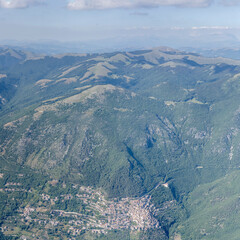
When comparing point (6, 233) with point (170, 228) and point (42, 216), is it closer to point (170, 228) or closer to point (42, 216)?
point (42, 216)

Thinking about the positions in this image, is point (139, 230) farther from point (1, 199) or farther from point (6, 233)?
point (1, 199)

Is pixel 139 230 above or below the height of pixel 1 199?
below

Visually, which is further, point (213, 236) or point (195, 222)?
point (195, 222)

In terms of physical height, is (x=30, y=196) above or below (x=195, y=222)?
above

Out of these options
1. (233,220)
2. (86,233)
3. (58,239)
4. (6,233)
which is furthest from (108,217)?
(233,220)

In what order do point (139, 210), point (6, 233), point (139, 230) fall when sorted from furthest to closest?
point (139, 210)
point (139, 230)
point (6, 233)

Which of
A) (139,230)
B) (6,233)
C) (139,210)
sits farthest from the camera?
Result: (139,210)

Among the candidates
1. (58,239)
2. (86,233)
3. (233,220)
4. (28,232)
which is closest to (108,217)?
(86,233)

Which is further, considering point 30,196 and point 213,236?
point 30,196
